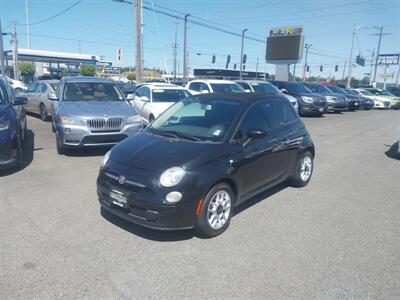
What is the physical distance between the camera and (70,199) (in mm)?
5090

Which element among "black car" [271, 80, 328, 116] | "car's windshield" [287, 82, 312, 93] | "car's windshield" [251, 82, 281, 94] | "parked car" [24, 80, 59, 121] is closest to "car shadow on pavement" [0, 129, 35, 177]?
"parked car" [24, 80, 59, 121]

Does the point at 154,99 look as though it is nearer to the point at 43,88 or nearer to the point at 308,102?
the point at 43,88

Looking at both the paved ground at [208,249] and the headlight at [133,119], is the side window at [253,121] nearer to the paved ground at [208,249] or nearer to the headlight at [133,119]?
the paved ground at [208,249]

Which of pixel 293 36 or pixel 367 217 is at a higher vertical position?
pixel 293 36

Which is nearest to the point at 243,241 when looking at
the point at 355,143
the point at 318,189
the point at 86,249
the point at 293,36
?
the point at 86,249

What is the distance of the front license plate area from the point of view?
3.87m

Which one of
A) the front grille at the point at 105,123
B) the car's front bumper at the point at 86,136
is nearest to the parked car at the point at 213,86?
the front grille at the point at 105,123

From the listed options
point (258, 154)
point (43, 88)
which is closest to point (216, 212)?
point (258, 154)

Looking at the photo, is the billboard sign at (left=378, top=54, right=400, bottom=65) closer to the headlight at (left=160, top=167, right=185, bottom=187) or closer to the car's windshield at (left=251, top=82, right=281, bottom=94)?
the car's windshield at (left=251, top=82, right=281, bottom=94)

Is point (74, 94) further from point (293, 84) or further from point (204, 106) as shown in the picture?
point (293, 84)

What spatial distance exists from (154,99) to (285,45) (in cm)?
3516

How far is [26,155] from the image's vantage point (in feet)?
25.5

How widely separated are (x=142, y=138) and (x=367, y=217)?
10.9 feet

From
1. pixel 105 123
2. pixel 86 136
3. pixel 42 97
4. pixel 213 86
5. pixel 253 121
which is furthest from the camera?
pixel 213 86
